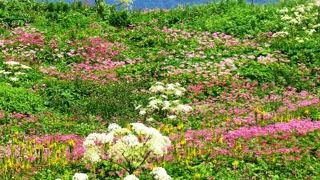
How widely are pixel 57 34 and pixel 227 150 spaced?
1557 cm

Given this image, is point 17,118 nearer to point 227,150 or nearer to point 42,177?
point 42,177

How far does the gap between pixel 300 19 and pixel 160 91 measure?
12201 millimetres

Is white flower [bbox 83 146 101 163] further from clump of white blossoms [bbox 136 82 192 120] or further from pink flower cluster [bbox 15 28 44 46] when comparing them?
pink flower cluster [bbox 15 28 44 46]

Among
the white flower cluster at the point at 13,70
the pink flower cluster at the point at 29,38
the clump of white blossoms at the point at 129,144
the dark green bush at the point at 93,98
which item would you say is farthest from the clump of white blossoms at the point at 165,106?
the pink flower cluster at the point at 29,38

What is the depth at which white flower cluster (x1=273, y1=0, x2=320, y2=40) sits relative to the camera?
2550 cm

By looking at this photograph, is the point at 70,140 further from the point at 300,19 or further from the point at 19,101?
the point at 300,19

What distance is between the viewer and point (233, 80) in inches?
783

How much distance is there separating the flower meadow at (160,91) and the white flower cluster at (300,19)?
0.10 meters

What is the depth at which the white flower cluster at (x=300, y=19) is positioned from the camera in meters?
25.5

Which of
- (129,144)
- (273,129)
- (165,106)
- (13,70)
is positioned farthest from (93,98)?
(129,144)

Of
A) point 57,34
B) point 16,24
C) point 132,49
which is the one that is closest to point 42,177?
point 132,49

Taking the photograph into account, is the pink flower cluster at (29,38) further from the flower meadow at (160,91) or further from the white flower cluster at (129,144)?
the white flower cluster at (129,144)

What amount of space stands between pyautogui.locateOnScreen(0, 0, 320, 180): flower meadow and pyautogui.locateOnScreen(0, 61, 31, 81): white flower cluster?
2.6 inches

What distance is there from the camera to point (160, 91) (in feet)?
57.7
